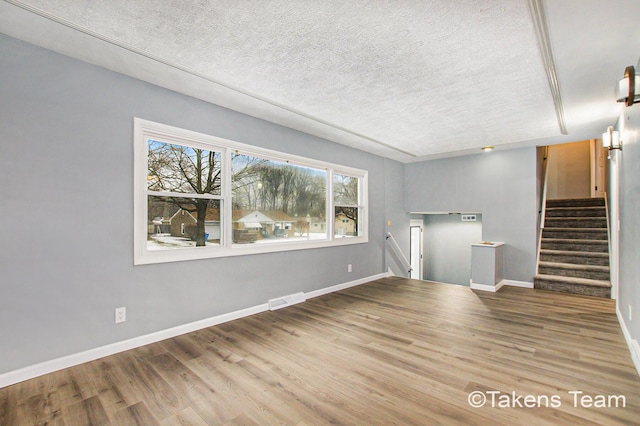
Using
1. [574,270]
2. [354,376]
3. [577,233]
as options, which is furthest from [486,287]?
[354,376]

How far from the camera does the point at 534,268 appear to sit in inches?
215

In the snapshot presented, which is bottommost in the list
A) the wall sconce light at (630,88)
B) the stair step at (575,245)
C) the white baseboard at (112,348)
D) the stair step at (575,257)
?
the white baseboard at (112,348)

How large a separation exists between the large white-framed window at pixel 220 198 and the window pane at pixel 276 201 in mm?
13

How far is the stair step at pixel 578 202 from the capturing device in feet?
21.1

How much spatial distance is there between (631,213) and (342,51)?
10.5ft

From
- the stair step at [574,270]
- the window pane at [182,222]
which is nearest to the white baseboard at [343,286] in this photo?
the window pane at [182,222]

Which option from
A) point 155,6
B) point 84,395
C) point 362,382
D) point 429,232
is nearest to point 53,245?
point 84,395

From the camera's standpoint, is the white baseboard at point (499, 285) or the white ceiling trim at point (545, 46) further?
the white baseboard at point (499, 285)

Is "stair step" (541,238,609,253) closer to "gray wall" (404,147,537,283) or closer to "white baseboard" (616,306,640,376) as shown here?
"gray wall" (404,147,537,283)

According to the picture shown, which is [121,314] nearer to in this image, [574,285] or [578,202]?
[574,285]

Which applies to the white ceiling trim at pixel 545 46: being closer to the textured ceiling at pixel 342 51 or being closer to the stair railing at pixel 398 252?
the textured ceiling at pixel 342 51

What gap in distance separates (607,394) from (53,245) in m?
4.49

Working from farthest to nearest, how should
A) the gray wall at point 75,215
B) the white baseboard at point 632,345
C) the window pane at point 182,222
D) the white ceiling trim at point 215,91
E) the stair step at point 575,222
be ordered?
the stair step at point 575,222
the window pane at point 182,222
the white baseboard at point 632,345
the gray wall at point 75,215
the white ceiling trim at point 215,91

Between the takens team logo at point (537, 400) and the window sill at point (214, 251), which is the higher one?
the window sill at point (214, 251)
